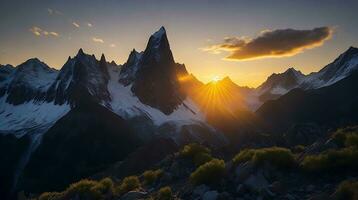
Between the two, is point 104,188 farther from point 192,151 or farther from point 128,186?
point 192,151

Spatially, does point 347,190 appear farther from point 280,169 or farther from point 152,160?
point 152,160

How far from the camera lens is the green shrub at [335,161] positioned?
28.3m

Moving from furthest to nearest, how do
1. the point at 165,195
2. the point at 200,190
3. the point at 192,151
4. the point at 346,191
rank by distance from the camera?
the point at 192,151 → the point at 165,195 → the point at 200,190 → the point at 346,191

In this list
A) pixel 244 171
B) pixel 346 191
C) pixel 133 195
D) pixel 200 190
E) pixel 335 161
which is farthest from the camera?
pixel 133 195

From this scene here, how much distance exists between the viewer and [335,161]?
28.7 metres

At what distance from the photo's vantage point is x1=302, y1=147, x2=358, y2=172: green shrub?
92.8 ft

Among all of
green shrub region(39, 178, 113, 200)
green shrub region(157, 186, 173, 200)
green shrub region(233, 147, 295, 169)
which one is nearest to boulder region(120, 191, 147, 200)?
green shrub region(157, 186, 173, 200)

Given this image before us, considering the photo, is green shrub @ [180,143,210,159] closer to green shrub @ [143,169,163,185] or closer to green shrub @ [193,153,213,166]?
green shrub @ [193,153,213,166]

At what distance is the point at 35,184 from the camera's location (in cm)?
16700

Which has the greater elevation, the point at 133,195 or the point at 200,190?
the point at 200,190

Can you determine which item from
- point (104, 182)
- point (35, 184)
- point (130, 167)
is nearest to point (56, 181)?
point (35, 184)

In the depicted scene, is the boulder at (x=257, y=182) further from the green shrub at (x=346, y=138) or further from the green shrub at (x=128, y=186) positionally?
the green shrub at (x=128, y=186)

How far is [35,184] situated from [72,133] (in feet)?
120

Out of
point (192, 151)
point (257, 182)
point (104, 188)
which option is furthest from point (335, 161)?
point (104, 188)
